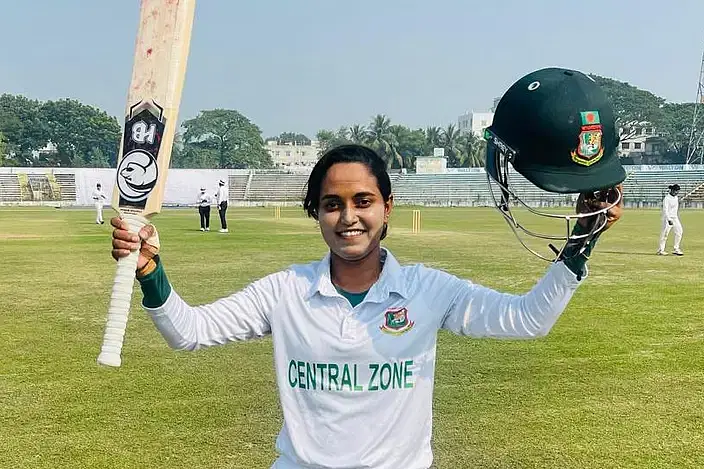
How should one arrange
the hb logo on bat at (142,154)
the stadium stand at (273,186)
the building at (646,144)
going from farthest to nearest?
the building at (646,144) < the stadium stand at (273,186) < the hb logo on bat at (142,154)

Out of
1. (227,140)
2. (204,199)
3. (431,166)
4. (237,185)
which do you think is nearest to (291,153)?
(227,140)

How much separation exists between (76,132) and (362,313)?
85941mm

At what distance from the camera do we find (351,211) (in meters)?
2.03

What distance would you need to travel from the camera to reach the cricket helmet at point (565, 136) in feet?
6.41

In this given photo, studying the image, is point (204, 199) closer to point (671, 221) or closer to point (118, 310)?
point (671, 221)

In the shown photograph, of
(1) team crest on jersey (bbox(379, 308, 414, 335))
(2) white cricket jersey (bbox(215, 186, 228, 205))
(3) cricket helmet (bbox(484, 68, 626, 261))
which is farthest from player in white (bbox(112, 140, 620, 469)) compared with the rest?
(2) white cricket jersey (bbox(215, 186, 228, 205))

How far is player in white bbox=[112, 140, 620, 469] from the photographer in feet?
6.45

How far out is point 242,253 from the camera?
15172mm

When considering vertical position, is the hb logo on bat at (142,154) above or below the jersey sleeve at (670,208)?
above

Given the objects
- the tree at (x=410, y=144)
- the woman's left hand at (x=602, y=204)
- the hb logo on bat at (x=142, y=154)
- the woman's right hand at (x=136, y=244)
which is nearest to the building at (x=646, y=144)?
the tree at (x=410, y=144)

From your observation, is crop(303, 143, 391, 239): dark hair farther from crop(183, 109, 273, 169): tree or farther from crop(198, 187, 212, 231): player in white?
crop(183, 109, 273, 169): tree

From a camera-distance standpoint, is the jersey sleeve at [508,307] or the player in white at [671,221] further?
the player in white at [671,221]

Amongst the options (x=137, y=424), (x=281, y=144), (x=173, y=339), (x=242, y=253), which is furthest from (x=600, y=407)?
(x=281, y=144)

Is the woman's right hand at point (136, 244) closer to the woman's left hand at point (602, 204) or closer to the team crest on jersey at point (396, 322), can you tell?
the team crest on jersey at point (396, 322)
